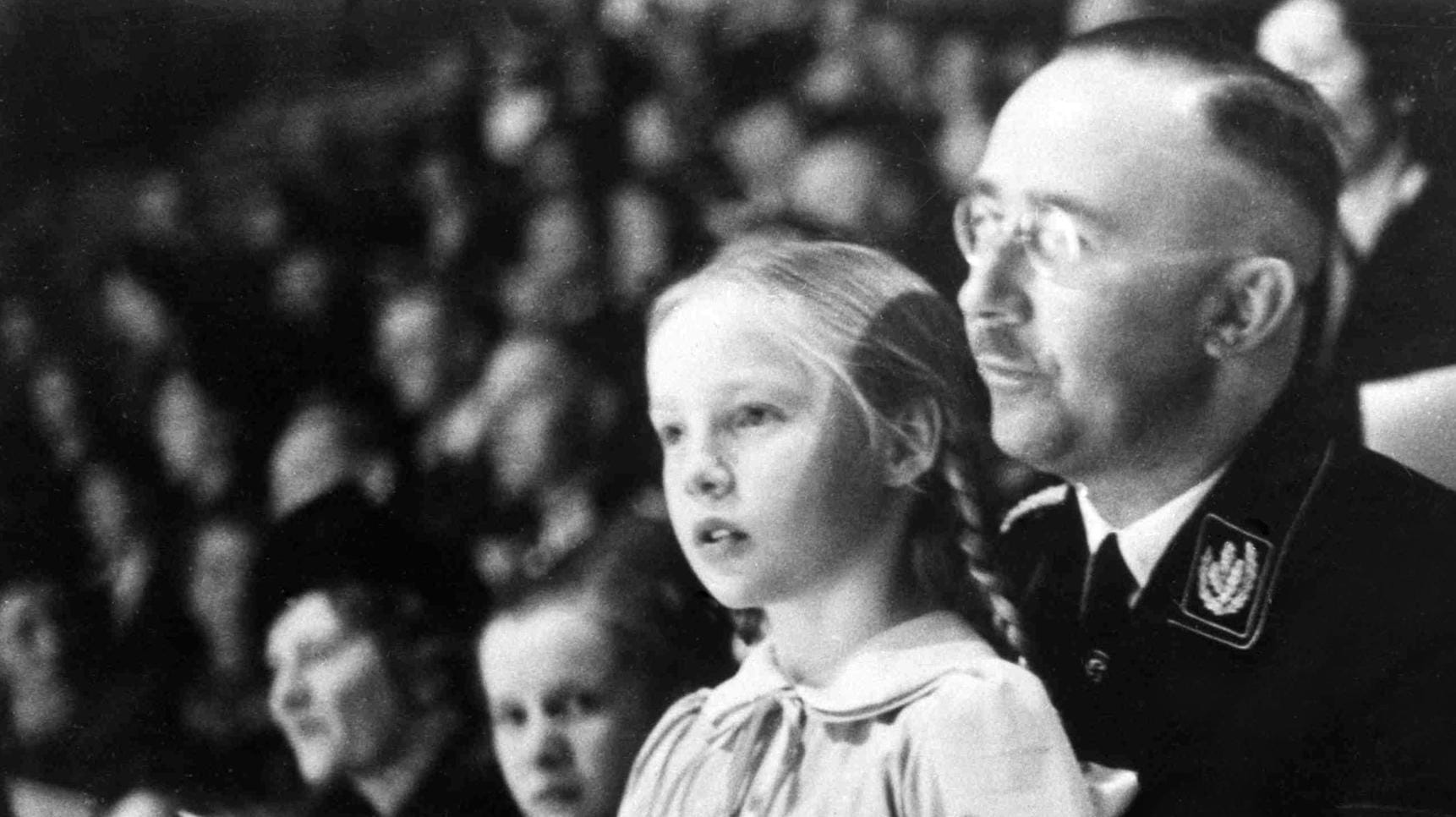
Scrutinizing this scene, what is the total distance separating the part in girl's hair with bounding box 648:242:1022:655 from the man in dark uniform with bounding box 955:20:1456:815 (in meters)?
0.05

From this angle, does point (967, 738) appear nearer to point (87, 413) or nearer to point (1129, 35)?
point (1129, 35)

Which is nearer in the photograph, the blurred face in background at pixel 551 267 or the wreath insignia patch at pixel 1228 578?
the wreath insignia patch at pixel 1228 578

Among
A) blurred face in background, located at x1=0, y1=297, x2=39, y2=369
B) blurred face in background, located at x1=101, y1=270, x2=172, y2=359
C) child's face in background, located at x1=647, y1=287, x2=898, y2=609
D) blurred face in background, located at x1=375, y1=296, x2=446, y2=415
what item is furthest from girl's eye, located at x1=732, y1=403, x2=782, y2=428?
blurred face in background, located at x1=0, y1=297, x2=39, y2=369

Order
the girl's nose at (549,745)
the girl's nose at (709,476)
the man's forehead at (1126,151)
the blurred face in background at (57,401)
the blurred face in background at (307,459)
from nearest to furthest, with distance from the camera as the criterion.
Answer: the man's forehead at (1126,151) < the girl's nose at (709,476) < the girl's nose at (549,745) < the blurred face in background at (307,459) < the blurred face in background at (57,401)

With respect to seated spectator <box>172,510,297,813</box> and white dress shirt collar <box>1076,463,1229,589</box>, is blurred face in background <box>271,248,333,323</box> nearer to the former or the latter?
seated spectator <box>172,510,297,813</box>

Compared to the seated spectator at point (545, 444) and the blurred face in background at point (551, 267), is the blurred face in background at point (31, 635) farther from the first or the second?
the blurred face in background at point (551, 267)

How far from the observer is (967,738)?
2.44 meters

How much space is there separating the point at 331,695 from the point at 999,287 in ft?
4.31

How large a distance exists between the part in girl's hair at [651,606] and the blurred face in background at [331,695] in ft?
1.14

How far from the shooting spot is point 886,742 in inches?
98.1

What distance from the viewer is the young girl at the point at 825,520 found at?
254 cm

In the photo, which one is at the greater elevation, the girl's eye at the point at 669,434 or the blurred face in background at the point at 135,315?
the blurred face in background at the point at 135,315

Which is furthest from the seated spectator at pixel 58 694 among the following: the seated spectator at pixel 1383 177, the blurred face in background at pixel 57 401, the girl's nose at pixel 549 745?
the seated spectator at pixel 1383 177

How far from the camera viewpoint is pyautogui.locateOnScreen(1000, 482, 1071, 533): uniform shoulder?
8.55 feet
